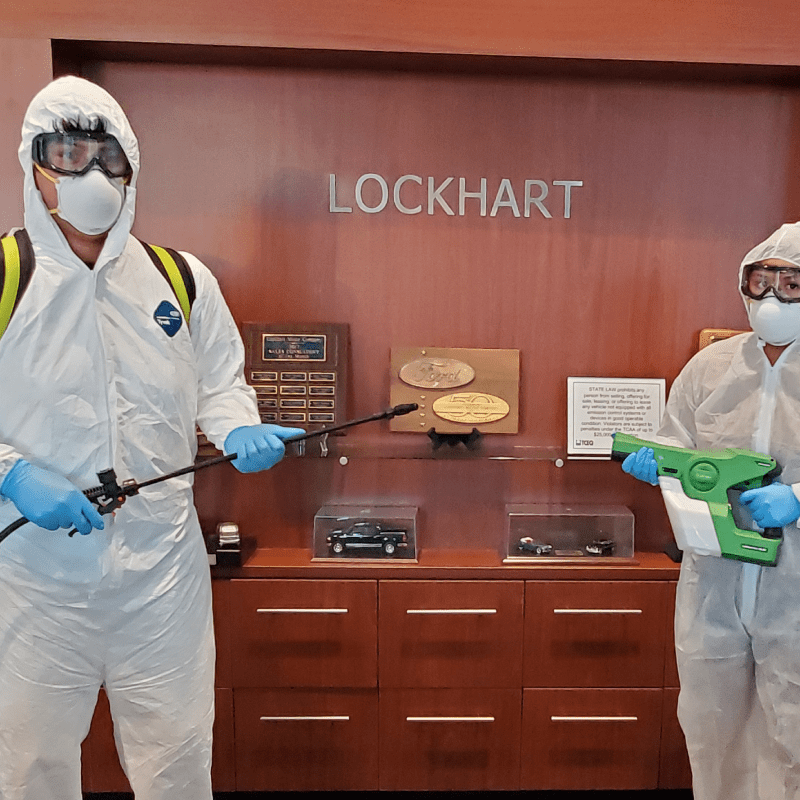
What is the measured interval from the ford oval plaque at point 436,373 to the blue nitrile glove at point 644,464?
72 cm

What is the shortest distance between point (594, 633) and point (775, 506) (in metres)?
0.80

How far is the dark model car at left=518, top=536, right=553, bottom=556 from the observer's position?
2.06 m

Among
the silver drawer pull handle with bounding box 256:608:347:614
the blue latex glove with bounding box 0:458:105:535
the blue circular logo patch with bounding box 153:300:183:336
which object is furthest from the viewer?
the silver drawer pull handle with bounding box 256:608:347:614

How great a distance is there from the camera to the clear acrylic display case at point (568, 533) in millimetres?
2070

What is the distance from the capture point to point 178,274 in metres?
1.42

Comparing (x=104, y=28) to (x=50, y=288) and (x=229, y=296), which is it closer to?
(x=229, y=296)

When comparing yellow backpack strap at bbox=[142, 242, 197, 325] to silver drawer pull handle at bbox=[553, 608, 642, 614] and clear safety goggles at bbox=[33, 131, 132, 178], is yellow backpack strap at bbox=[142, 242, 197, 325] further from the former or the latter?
silver drawer pull handle at bbox=[553, 608, 642, 614]

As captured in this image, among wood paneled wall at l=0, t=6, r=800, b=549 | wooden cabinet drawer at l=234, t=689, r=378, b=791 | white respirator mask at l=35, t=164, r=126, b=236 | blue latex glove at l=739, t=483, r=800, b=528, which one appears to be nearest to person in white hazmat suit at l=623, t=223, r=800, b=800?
blue latex glove at l=739, t=483, r=800, b=528

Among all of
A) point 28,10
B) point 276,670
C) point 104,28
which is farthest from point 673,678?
point 28,10

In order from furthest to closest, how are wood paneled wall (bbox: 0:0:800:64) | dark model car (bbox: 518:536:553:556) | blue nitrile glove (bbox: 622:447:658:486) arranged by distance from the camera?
1. dark model car (bbox: 518:536:553:556)
2. wood paneled wall (bbox: 0:0:800:64)
3. blue nitrile glove (bbox: 622:447:658:486)

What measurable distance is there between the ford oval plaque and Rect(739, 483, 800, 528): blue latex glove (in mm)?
945

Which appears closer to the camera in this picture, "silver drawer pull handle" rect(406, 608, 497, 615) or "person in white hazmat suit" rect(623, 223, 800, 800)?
"person in white hazmat suit" rect(623, 223, 800, 800)

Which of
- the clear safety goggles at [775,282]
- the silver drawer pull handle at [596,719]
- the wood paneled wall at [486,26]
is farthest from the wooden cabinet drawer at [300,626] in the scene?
the wood paneled wall at [486,26]

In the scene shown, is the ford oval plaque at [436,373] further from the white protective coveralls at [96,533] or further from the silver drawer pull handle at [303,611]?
the white protective coveralls at [96,533]
